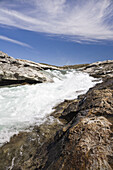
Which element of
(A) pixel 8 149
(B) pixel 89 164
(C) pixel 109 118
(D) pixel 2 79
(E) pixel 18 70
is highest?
(E) pixel 18 70

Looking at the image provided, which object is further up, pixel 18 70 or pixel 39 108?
pixel 18 70

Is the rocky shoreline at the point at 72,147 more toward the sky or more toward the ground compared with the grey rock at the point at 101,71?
more toward the ground

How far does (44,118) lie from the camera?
21.5ft

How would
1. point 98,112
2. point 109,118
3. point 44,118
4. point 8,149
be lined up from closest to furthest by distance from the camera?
point 109,118, point 98,112, point 8,149, point 44,118

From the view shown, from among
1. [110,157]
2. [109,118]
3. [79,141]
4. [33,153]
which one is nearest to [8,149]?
[33,153]

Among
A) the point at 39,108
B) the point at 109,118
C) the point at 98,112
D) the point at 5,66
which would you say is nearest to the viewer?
the point at 109,118

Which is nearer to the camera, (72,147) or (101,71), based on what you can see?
(72,147)

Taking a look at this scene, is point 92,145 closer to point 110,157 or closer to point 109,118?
point 110,157

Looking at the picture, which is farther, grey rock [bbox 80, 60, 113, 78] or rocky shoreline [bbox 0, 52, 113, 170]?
grey rock [bbox 80, 60, 113, 78]

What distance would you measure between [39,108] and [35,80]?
10.9 metres

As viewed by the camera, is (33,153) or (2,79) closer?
(33,153)

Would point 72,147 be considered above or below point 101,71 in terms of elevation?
below

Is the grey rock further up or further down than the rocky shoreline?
further up

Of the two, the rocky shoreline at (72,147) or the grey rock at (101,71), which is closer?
→ the rocky shoreline at (72,147)
